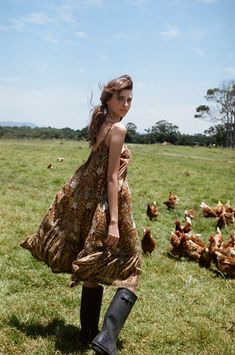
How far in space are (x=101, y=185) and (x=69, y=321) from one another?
160cm

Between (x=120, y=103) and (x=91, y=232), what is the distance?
114 cm

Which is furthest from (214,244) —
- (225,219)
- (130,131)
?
(130,131)

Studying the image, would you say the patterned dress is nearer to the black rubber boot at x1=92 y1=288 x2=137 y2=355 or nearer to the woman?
the woman

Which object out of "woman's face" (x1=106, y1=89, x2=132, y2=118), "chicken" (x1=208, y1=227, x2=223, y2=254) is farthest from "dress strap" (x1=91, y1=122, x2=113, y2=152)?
"chicken" (x1=208, y1=227, x2=223, y2=254)

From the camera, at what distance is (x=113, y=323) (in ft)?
10.9

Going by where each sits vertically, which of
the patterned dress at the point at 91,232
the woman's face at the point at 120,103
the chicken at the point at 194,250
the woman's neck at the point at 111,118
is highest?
the woman's face at the point at 120,103

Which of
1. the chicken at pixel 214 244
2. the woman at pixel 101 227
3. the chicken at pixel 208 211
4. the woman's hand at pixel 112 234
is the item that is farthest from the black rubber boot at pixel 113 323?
the chicken at pixel 208 211

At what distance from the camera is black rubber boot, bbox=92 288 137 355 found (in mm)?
3168

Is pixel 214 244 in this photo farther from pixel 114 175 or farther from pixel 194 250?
pixel 114 175

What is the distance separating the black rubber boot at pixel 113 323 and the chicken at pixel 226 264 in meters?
2.86

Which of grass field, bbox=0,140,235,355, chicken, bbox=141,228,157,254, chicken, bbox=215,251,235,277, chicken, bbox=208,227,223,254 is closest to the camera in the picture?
grass field, bbox=0,140,235,355

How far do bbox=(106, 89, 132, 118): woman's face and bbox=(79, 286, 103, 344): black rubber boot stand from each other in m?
1.58

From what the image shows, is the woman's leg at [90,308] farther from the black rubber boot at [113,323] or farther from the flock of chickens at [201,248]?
the flock of chickens at [201,248]

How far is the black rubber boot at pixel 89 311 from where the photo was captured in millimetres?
3586
